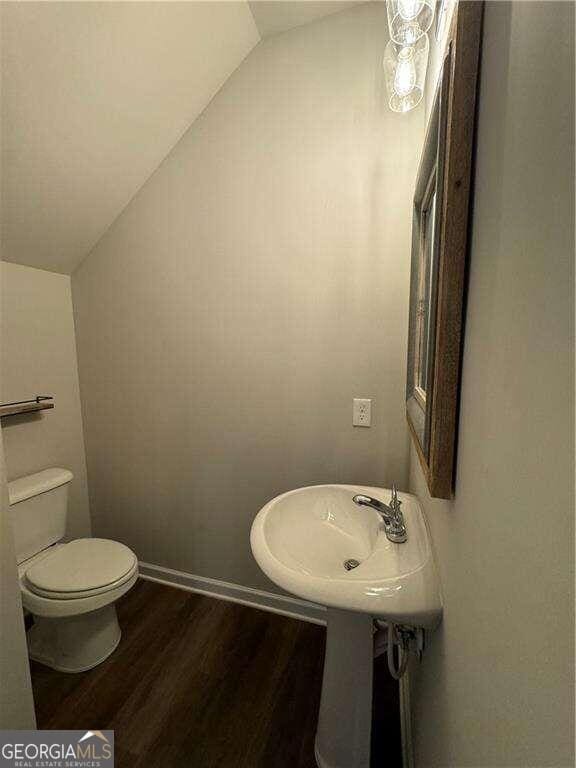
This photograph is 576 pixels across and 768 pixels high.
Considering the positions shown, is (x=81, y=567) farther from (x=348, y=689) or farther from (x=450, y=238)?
(x=450, y=238)

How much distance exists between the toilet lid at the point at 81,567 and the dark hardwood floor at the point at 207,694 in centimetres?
42

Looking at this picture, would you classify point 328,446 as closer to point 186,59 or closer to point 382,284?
point 382,284

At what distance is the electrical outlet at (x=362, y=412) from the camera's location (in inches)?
53.3

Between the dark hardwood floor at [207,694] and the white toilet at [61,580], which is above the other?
the white toilet at [61,580]

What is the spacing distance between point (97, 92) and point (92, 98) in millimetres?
29

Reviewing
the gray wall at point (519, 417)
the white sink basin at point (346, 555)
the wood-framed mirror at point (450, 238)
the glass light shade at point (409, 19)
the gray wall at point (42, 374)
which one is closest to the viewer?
the gray wall at point (519, 417)

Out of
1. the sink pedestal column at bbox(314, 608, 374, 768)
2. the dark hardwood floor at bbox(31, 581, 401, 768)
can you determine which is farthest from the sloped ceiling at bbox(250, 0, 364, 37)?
the dark hardwood floor at bbox(31, 581, 401, 768)

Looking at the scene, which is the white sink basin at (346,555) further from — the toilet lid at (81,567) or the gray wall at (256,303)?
the toilet lid at (81,567)

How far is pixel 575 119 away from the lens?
0.24 metres

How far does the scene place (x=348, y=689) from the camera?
0.92 meters

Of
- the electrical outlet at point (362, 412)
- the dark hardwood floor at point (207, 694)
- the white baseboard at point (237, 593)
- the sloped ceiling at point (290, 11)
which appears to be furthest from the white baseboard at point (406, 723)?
the sloped ceiling at point (290, 11)

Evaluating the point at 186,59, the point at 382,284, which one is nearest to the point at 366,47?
the point at 186,59

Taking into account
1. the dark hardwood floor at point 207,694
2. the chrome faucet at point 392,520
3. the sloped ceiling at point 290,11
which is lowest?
the dark hardwood floor at point 207,694

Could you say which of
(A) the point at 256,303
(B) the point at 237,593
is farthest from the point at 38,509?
(A) the point at 256,303
